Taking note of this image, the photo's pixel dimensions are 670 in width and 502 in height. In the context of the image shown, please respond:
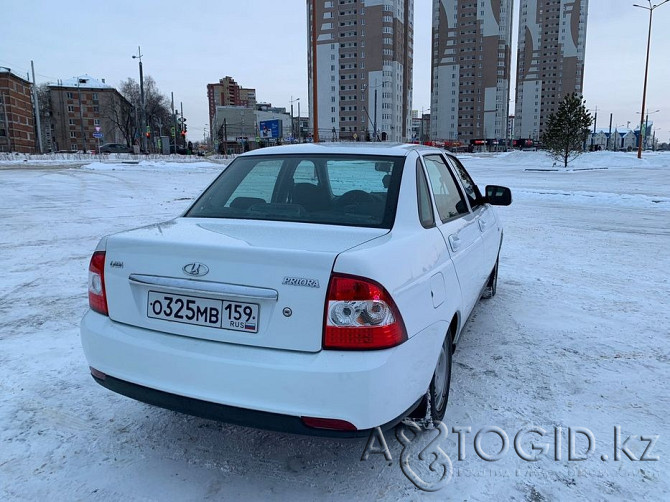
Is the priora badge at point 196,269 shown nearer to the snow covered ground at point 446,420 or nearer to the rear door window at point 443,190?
the snow covered ground at point 446,420

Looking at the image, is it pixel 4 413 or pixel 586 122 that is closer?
pixel 4 413

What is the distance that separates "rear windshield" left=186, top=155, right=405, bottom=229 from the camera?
2.83 metres

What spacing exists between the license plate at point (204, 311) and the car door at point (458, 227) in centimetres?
128

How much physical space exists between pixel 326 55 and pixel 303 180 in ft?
385

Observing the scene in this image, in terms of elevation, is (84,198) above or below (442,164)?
below

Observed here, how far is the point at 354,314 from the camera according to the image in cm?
209

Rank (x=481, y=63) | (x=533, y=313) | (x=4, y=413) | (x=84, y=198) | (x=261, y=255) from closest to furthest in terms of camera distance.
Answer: (x=261, y=255) < (x=4, y=413) < (x=533, y=313) < (x=84, y=198) < (x=481, y=63)

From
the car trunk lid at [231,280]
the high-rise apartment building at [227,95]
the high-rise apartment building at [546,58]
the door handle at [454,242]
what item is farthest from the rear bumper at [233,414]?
the high-rise apartment building at [227,95]

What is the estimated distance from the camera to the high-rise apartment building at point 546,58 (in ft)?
431

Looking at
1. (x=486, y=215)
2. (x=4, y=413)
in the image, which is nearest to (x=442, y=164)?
(x=486, y=215)

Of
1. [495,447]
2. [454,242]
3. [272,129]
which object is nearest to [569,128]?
[454,242]

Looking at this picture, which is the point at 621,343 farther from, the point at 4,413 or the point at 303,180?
the point at 4,413

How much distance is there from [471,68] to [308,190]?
139m

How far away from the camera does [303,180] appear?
339 cm
